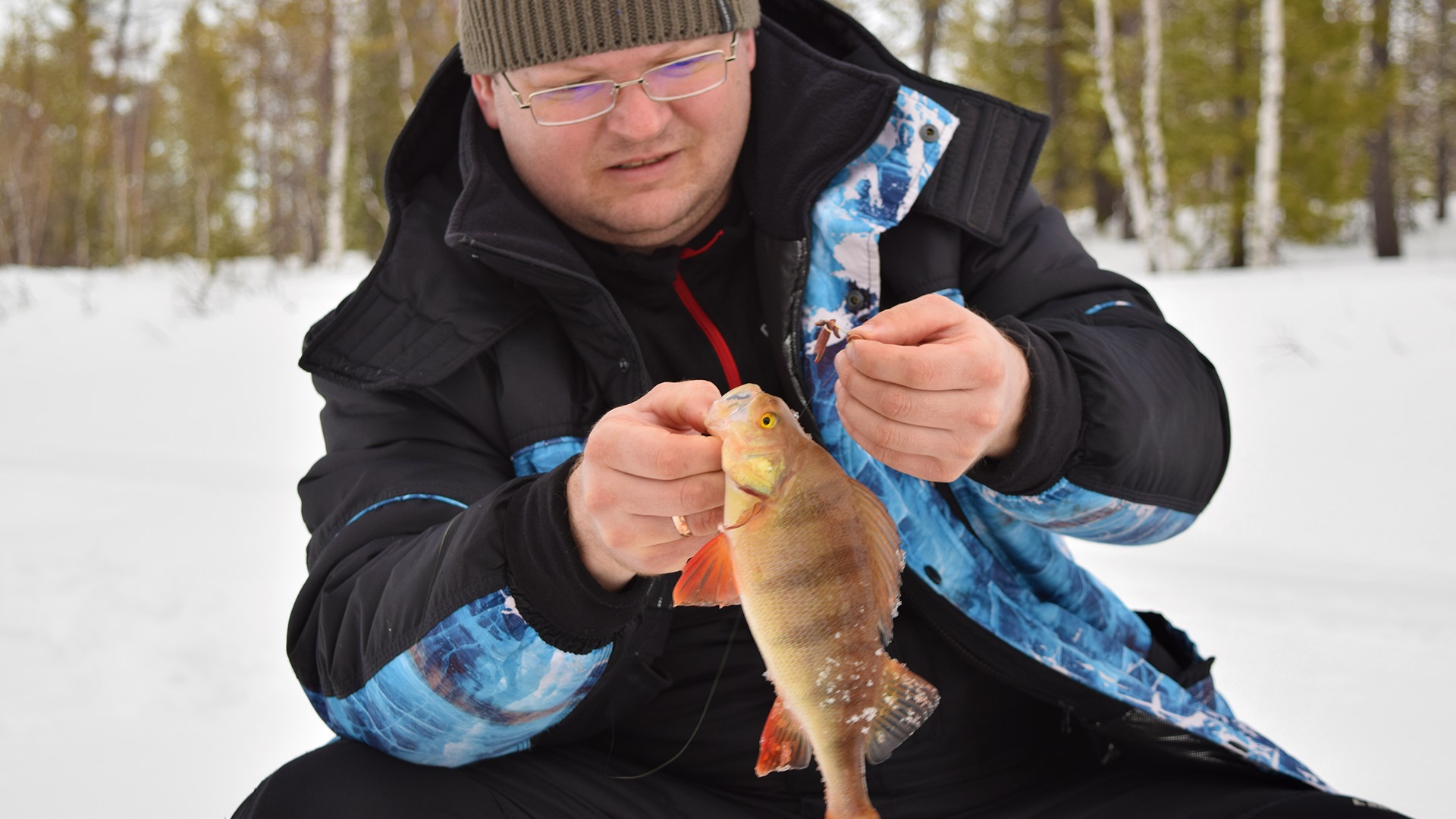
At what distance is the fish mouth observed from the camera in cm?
132

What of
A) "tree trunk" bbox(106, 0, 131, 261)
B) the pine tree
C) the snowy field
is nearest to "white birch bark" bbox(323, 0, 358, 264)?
the pine tree

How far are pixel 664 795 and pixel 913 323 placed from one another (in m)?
1.17

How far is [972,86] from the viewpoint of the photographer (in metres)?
22.7

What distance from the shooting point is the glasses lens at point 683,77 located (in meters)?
2.16

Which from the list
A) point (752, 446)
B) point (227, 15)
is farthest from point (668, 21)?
point (227, 15)

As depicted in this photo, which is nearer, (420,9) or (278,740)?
(278,740)

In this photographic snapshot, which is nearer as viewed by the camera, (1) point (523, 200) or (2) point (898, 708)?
(2) point (898, 708)

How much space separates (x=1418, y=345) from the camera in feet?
19.3

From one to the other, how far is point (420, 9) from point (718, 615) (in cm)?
2189

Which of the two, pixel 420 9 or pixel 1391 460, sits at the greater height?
pixel 420 9

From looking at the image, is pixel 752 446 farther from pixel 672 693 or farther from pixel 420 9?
pixel 420 9

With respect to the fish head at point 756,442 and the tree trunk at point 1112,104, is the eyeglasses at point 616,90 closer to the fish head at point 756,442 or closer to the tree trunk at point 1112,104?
the fish head at point 756,442

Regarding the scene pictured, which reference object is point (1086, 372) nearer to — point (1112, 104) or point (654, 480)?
point (654, 480)

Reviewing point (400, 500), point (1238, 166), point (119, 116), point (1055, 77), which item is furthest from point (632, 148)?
point (119, 116)
